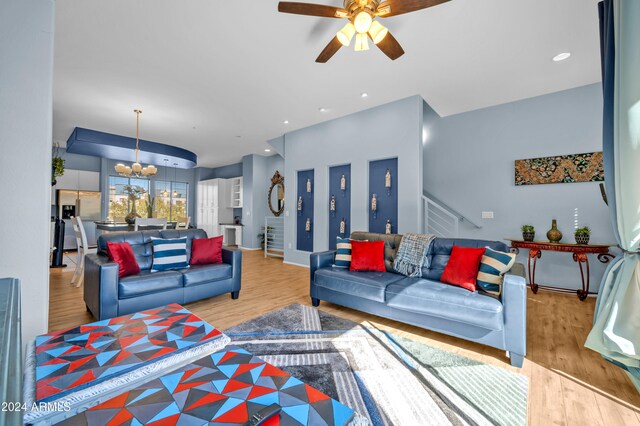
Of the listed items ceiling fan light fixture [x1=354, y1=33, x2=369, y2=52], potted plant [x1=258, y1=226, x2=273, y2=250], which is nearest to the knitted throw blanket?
ceiling fan light fixture [x1=354, y1=33, x2=369, y2=52]

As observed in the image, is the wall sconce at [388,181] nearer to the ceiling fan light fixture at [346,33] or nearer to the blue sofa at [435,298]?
the blue sofa at [435,298]

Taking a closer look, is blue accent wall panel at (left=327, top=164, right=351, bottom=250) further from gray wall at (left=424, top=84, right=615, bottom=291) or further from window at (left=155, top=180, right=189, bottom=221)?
window at (left=155, top=180, right=189, bottom=221)

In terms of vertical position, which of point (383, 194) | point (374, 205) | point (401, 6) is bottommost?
point (374, 205)

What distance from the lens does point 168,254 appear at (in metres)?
3.38

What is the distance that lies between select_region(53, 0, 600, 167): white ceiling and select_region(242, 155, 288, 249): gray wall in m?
3.06

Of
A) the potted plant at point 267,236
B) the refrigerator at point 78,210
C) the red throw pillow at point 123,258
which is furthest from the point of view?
the potted plant at point 267,236

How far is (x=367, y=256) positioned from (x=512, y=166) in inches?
126

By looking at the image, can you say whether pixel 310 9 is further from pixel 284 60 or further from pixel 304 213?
pixel 304 213

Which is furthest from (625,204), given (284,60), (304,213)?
(304,213)

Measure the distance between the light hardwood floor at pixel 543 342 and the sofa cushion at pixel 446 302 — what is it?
28cm

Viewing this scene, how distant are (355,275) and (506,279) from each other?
143 centimetres

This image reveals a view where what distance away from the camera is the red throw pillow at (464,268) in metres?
2.68

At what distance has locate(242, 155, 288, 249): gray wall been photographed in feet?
27.8

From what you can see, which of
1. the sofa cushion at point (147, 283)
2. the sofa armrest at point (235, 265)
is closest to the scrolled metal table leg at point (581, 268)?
the sofa armrest at point (235, 265)
